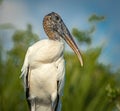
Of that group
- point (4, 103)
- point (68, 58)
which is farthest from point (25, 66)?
point (68, 58)

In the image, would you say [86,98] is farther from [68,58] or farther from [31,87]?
[31,87]

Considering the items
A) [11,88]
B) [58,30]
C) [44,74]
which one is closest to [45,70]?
[44,74]

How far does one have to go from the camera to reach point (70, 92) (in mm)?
8492

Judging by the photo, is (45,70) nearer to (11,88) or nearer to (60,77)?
(60,77)

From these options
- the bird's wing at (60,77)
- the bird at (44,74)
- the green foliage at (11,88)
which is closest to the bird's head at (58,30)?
the bird at (44,74)

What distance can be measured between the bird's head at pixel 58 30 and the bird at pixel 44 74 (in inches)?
4.2

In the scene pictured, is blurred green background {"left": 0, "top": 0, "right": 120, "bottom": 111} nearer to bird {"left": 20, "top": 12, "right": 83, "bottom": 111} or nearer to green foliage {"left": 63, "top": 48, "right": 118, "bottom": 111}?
green foliage {"left": 63, "top": 48, "right": 118, "bottom": 111}

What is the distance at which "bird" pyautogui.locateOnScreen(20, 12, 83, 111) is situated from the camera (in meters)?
4.61

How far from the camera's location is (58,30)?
4.89m

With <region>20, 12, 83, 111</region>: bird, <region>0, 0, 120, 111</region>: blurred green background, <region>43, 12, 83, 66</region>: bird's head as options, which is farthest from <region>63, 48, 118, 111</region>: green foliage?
<region>20, 12, 83, 111</region>: bird

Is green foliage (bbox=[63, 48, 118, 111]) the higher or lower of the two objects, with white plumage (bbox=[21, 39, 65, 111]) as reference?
lower

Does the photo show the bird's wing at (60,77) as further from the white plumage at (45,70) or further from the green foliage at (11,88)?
the green foliage at (11,88)

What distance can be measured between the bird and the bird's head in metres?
0.11

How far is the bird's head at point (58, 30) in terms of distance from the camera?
4.86 metres
